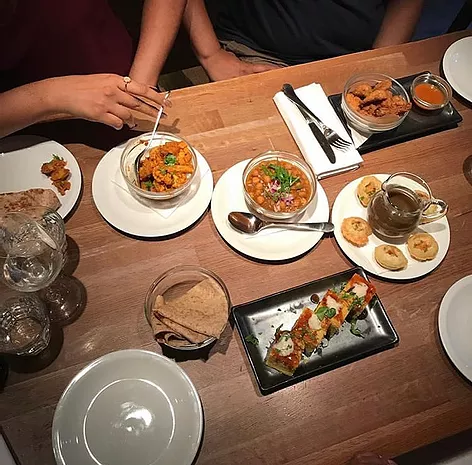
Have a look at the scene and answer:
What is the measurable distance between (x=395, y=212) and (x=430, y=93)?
2.04ft

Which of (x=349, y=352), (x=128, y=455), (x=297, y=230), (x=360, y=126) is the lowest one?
(x=128, y=455)

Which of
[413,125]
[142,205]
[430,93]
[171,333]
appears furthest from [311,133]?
[171,333]

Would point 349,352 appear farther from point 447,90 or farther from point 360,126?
point 447,90

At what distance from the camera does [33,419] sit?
1.34 meters

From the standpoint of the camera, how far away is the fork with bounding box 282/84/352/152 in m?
1.78

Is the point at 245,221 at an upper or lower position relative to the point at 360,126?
lower

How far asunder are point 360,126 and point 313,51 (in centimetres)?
81

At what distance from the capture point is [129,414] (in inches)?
54.0

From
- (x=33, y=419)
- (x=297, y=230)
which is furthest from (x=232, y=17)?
(x=33, y=419)

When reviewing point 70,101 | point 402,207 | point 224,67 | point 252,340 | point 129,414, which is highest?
point 70,101

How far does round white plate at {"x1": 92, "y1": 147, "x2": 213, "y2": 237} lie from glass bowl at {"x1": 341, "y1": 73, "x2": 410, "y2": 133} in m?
0.57

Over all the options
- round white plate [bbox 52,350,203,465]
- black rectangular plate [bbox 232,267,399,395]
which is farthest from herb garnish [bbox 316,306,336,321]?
round white plate [bbox 52,350,203,465]

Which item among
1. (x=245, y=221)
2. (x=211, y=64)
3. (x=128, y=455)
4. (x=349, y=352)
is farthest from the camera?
(x=211, y=64)

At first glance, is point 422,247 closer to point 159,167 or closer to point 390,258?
point 390,258
